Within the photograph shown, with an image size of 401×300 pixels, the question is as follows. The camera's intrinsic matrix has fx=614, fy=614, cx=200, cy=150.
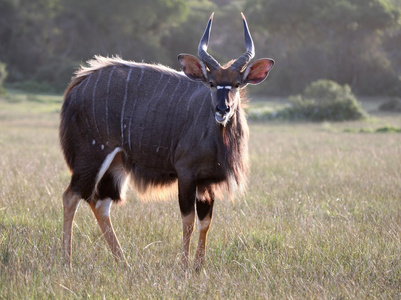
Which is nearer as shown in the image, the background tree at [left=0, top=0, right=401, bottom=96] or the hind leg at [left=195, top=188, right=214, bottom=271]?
the hind leg at [left=195, top=188, right=214, bottom=271]

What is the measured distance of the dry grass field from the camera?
13.4 ft

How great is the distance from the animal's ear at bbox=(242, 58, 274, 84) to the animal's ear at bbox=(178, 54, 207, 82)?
35 centimetres

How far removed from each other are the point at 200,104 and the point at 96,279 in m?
1.76

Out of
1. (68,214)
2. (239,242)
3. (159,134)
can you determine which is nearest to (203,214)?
(239,242)

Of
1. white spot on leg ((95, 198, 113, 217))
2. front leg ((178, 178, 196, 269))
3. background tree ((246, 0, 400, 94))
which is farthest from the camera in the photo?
background tree ((246, 0, 400, 94))

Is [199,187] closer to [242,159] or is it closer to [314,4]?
[242,159]

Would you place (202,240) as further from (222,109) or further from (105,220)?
(222,109)

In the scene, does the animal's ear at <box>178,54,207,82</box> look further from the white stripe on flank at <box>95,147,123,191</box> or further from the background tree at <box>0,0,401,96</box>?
the background tree at <box>0,0,401,96</box>

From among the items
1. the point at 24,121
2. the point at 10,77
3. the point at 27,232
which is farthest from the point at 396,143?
the point at 10,77

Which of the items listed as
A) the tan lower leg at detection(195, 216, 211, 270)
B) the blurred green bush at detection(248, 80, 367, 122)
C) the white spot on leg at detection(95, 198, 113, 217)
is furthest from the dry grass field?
the blurred green bush at detection(248, 80, 367, 122)

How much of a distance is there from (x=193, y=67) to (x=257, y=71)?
539 mm

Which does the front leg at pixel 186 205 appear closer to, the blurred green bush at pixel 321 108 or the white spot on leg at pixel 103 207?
the white spot on leg at pixel 103 207

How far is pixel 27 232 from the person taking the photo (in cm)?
536

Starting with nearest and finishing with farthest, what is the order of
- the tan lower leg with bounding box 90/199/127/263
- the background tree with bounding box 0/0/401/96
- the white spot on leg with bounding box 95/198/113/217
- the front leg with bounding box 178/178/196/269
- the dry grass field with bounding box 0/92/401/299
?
the dry grass field with bounding box 0/92/401/299, the front leg with bounding box 178/178/196/269, the tan lower leg with bounding box 90/199/127/263, the white spot on leg with bounding box 95/198/113/217, the background tree with bounding box 0/0/401/96
